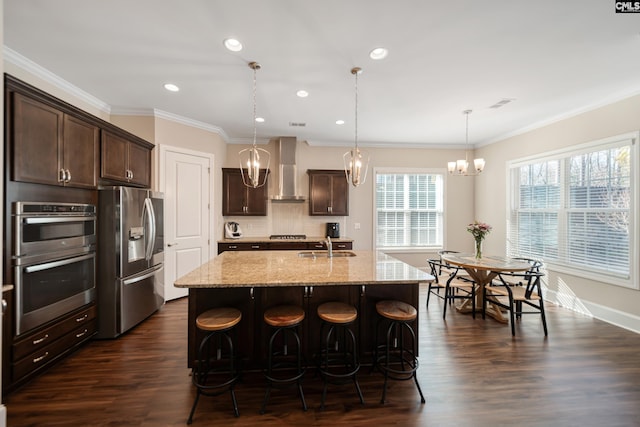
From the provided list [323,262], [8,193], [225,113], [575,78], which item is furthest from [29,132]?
[575,78]

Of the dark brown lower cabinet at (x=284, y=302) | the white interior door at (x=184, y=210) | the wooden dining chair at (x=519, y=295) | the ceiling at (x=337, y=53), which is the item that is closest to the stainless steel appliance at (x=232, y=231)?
the white interior door at (x=184, y=210)

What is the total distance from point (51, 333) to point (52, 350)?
155 mm

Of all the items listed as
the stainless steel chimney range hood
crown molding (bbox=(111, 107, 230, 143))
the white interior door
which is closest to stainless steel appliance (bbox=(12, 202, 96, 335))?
the white interior door

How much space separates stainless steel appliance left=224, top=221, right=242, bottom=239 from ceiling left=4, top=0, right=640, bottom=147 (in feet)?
6.50

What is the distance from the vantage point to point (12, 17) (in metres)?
1.99

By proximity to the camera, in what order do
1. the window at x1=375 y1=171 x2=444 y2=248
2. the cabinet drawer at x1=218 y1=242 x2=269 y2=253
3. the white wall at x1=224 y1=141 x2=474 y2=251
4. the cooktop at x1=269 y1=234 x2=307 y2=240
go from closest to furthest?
the cabinet drawer at x1=218 y1=242 x2=269 y2=253, the cooktop at x1=269 y1=234 x2=307 y2=240, the white wall at x1=224 y1=141 x2=474 y2=251, the window at x1=375 y1=171 x2=444 y2=248

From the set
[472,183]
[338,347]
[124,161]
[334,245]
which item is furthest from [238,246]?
[472,183]

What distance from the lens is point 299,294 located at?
2324 millimetres

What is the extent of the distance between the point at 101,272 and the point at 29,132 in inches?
57.9

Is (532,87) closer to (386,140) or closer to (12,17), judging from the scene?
(386,140)

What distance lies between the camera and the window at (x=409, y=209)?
5.62 metres

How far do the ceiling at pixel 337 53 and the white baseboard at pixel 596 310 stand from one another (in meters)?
2.63

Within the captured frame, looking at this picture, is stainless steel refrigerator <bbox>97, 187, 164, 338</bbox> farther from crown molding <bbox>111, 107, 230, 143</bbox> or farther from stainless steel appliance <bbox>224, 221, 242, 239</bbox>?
stainless steel appliance <bbox>224, 221, 242, 239</bbox>

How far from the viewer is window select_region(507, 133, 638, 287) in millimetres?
3244
